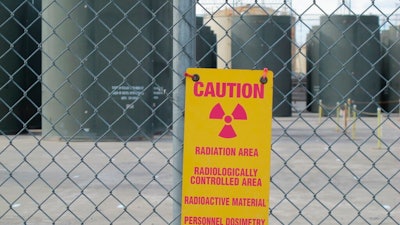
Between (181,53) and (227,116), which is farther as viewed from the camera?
(181,53)

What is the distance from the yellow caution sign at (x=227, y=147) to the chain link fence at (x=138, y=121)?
15 centimetres

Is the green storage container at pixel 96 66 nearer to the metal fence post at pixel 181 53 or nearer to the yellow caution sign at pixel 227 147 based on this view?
the metal fence post at pixel 181 53

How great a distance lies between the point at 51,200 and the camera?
23.7 ft

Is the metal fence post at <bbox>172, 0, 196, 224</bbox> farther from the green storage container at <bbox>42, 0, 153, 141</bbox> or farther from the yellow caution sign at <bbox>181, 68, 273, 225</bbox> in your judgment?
the green storage container at <bbox>42, 0, 153, 141</bbox>

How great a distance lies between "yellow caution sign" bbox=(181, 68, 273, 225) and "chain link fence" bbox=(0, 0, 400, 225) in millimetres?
149

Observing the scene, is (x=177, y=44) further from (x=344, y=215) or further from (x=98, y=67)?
(x=98, y=67)

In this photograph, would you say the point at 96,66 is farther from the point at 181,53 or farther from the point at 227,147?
the point at 227,147

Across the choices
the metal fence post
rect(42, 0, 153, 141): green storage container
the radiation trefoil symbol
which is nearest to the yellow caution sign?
the radiation trefoil symbol

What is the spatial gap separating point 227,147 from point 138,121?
39.4 feet

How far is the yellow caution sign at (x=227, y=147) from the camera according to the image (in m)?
2.48

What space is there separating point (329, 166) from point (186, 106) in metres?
8.57

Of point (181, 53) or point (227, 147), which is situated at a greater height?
point (181, 53)

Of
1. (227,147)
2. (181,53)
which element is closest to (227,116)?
(227,147)

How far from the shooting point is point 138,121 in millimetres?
14414
